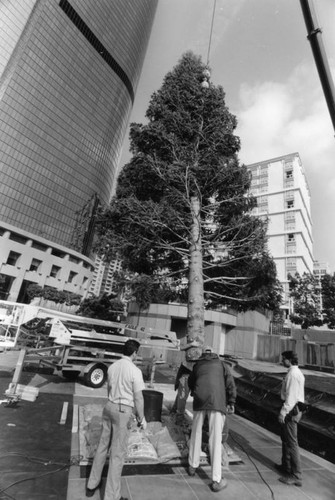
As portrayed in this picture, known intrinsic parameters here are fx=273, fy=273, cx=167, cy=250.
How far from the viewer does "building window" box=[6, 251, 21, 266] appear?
222 ft

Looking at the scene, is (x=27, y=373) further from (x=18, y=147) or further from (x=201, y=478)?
(x=18, y=147)

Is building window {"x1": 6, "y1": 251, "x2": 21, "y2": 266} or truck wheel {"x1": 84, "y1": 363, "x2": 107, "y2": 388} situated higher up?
building window {"x1": 6, "y1": 251, "x2": 21, "y2": 266}

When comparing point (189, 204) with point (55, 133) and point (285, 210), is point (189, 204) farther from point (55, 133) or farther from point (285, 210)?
point (55, 133)

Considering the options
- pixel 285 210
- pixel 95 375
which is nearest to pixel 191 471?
pixel 95 375

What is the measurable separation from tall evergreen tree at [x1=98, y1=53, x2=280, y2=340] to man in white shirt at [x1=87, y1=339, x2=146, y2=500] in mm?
5739

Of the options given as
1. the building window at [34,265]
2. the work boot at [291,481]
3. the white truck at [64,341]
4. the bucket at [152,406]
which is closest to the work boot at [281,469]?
the work boot at [291,481]

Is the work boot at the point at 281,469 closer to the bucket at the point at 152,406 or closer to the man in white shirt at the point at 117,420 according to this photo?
the bucket at the point at 152,406

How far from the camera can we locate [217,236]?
10961mm

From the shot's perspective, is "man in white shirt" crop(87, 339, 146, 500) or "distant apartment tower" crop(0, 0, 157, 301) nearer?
"man in white shirt" crop(87, 339, 146, 500)

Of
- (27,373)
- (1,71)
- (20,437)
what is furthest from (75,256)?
(20,437)

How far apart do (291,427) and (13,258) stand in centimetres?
7526

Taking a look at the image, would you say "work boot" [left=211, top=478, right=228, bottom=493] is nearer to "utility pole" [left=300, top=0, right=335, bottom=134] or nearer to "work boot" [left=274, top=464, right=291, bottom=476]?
"work boot" [left=274, top=464, right=291, bottom=476]

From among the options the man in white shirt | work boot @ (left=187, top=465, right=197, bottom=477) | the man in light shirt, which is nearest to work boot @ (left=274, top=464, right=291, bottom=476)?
the man in light shirt

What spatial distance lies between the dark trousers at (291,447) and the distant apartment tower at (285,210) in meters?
49.6
